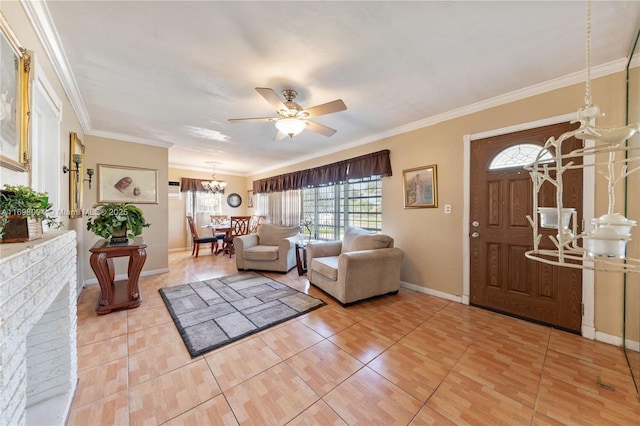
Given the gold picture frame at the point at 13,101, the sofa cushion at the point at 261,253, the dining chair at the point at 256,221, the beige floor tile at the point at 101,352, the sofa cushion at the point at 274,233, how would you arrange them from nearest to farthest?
1. the gold picture frame at the point at 13,101
2. the beige floor tile at the point at 101,352
3. the sofa cushion at the point at 261,253
4. the sofa cushion at the point at 274,233
5. the dining chair at the point at 256,221

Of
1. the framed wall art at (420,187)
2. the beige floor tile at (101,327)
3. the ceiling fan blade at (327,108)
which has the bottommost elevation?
the beige floor tile at (101,327)

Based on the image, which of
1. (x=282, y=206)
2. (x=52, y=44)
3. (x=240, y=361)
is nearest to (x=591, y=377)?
(x=240, y=361)

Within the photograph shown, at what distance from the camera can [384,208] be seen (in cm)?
378

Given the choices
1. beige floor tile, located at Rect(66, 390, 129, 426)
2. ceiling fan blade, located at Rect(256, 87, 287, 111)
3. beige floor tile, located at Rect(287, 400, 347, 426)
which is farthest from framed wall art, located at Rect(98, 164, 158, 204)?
beige floor tile, located at Rect(287, 400, 347, 426)

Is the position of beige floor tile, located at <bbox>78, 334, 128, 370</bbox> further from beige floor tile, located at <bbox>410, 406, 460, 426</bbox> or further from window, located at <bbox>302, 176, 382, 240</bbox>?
window, located at <bbox>302, 176, 382, 240</bbox>

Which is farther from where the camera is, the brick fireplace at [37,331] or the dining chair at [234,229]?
the dining chair at [234,229]

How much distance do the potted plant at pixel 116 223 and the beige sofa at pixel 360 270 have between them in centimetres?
220

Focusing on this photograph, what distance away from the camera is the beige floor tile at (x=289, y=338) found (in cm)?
196

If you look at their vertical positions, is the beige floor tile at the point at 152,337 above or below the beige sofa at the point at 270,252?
below

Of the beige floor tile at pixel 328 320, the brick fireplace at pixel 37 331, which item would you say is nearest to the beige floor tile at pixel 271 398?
the beige floor tile at pixel 328 320

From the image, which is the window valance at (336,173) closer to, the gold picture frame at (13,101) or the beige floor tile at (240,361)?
the beige floor tile at (240,361)

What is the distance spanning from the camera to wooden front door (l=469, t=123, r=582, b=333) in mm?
2252

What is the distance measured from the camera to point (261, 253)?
418 cm

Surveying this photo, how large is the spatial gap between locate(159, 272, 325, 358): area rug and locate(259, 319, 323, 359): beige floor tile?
0.40ft
